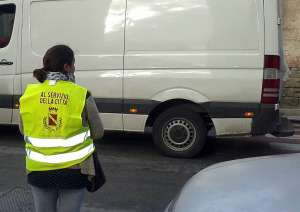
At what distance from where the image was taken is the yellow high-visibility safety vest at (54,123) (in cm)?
253

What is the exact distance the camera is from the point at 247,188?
2332 millimetres

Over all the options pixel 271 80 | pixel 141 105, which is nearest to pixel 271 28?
pixel 271 80

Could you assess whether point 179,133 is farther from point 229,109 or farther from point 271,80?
point 271,80

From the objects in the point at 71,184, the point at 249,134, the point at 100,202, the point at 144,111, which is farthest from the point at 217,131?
the point at 71,184

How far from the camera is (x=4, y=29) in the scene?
273 inches

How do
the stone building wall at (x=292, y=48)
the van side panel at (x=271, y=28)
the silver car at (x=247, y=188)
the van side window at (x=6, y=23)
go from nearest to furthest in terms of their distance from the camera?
the silver car at (x=247, y=188) < the van side panel at (x=271, y=28) < the van side window at (x=6, y=23) < the stone building wall at (x=292, y=48)

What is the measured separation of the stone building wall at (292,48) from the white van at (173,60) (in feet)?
21.9

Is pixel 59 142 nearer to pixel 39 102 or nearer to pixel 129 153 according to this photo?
pixel 39 102

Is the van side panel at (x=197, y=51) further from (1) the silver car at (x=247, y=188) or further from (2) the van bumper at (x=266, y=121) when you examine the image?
(1) the silver car at (x=247, y=188)

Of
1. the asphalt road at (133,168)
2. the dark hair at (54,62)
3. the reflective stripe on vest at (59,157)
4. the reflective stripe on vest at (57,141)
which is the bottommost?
the asphalt road at (133,168)

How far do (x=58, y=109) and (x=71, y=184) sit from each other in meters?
0.46

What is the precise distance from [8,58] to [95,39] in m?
1.56

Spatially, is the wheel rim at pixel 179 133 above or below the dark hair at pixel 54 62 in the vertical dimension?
below

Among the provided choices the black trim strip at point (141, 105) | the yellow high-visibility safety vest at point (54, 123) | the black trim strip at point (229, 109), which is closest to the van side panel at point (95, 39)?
the black trim strip at point (141, 105)
